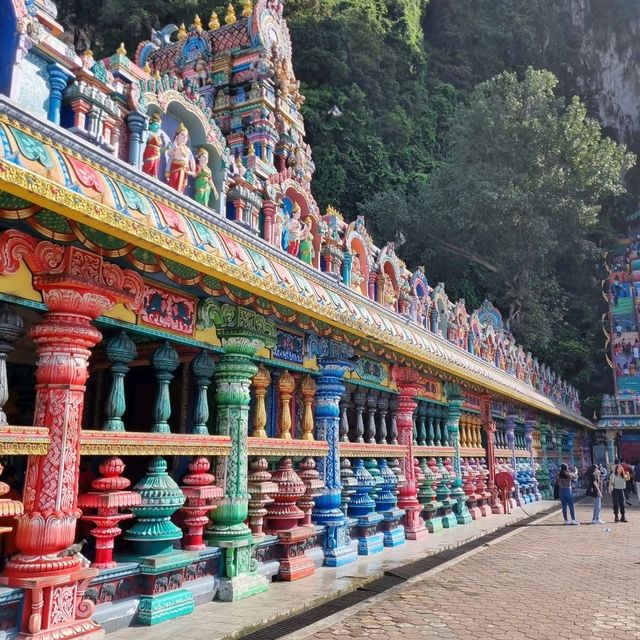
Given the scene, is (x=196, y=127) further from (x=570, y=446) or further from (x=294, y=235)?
(x=570, y=446)

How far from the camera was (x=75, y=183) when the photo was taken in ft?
11.6

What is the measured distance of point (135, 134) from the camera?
4891 mm

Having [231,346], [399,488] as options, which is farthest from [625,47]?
[231,346]

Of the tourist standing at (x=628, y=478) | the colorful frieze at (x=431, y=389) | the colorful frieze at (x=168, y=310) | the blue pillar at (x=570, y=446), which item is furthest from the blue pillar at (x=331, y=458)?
the blue pillar at (x=570, y=446)

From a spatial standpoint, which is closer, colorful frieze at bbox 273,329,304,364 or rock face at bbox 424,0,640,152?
colorful frieze at bbox 273,329,304,364

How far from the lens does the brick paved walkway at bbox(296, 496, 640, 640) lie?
16.5ft

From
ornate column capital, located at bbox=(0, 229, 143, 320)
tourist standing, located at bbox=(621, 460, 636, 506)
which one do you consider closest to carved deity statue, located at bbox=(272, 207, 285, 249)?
ornate column capital, located at bbox=(0, 229, 143, 320)

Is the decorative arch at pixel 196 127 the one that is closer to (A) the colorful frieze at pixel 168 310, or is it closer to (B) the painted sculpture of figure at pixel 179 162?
(B) the painted sculpture of figure at pixel 179 162

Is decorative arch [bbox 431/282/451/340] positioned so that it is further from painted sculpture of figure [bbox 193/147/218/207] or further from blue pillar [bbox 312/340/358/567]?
painted sculpture of figure [bbox 193/147/218/207]

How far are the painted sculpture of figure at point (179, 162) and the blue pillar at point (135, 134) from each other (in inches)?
13.8

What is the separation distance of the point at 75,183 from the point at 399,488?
24.7 feet

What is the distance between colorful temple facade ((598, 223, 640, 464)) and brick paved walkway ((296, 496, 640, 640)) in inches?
834

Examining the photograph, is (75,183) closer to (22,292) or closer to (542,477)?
(22,292)

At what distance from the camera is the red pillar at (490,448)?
14.6 meters
